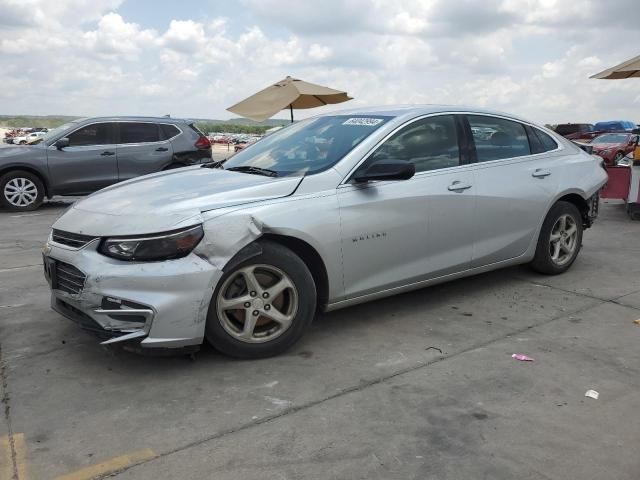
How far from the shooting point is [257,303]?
363cm

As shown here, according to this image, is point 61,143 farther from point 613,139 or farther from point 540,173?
point 613,139

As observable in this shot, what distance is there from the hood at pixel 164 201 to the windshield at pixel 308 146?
10.4 inches

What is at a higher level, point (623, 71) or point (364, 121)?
point (623, 71)

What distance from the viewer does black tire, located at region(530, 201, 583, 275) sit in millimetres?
5344

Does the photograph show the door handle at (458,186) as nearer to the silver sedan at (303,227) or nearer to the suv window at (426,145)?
the silver sedan at (303,227)

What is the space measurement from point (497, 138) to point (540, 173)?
527 mm

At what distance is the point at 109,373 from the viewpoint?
356 cm

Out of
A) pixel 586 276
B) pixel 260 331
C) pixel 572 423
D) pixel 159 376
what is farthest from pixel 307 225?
pixel 586 276

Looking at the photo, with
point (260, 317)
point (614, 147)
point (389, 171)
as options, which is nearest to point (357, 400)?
point (260, 317)

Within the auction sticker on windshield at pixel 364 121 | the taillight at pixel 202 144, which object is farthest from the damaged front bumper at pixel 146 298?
the taillight at pixel 202 144

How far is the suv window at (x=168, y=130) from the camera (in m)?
11.5

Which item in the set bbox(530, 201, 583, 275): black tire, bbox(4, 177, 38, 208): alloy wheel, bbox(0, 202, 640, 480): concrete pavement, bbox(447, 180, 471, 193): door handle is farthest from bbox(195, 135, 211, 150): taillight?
bbox(447, 180, 471, 193): door handle

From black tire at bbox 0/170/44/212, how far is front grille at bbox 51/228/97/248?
7699 mm

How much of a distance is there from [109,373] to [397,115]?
8.68ft
